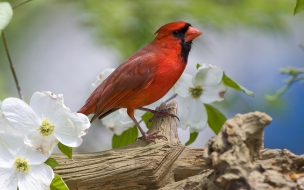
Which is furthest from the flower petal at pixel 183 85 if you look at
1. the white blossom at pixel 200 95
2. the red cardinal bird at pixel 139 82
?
the red cardinal bird at pixel 139 82

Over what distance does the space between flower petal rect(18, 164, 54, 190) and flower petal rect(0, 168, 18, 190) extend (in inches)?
0.4

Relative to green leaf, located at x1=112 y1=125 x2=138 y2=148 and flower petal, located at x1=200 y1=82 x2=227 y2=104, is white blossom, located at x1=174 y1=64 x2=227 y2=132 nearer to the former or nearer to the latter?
flower petal, located at x1=200 y1=82 x2=227 y2=104

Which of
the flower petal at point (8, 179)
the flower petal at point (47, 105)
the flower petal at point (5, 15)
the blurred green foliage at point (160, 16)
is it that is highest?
the blurred green foliage at point (160, 16)

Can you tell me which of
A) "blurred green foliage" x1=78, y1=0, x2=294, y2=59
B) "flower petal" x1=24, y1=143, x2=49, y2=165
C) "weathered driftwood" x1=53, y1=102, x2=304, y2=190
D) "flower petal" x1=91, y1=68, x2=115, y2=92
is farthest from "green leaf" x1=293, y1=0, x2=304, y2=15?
"blurred green foliage" x1=78, y1=0, x2=294, y2=59

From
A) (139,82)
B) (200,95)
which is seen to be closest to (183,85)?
(200,95)

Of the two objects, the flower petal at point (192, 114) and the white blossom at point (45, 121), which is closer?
the white blossom at point (45, 121)

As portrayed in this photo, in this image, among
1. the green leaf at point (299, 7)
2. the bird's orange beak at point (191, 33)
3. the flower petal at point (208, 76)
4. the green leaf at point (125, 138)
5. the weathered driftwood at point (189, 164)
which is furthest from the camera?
the bird's orange beak at point (191, 33)

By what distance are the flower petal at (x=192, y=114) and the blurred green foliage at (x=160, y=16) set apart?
23.9 inches

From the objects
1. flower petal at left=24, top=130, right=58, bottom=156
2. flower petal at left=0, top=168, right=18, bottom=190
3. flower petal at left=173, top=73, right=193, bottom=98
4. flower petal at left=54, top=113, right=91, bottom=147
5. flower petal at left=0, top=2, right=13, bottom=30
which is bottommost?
flower petal at left=0, top=168, right=18, bottom=190

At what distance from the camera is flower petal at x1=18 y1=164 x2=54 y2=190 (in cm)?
108

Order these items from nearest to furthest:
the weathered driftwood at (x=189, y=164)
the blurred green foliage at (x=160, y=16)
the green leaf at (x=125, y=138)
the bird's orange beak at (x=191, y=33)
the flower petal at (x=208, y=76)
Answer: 1. the weathered driftwood at (x=189, y=164)
2. the flower petal at (x=208, y=76)
3. the green leaf at (x=125, y=138)
4. the bird's orange beak at (x=191, y=33)
5. the blurred green foliage at (x=160, y=16)

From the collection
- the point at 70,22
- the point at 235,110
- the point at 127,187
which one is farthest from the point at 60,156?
the point at 70,22

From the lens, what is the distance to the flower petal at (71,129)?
1107mm

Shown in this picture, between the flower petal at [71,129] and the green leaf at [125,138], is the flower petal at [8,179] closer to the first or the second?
the flower petal at [71,129]
